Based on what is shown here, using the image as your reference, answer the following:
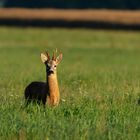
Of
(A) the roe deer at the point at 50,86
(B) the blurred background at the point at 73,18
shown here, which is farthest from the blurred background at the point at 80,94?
(B) the blurred background at the point at 73,18

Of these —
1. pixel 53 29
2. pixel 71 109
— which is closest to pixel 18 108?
pixel 71 109

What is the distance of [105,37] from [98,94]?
31.4 metres

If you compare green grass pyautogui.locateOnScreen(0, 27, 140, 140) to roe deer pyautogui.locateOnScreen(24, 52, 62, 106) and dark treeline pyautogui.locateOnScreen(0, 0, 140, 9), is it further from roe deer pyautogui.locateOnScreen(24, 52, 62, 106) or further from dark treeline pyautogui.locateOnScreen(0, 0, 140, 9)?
dark treeline pyautogui.locateOnScreen(0, 0, 140, 9)

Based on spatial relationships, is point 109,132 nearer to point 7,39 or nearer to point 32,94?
point 32,94

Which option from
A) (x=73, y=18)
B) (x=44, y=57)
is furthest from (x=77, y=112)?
(x=73, y=18)

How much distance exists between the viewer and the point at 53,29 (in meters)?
50.6

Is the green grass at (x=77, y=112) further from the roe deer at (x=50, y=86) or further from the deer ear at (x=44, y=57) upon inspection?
the deer ear at (x=44, y=57)

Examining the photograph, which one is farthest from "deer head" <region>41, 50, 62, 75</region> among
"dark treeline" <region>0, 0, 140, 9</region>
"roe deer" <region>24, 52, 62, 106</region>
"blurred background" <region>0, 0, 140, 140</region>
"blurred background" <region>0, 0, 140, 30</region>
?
"dark treeline" <region>0, 0, 140, 9</region>

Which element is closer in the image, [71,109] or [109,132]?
[109,132]

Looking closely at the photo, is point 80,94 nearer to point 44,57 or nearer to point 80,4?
point 44,57

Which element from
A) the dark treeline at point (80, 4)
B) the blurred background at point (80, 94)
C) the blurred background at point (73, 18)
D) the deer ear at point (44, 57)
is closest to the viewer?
the blurred background at point (80, 94)

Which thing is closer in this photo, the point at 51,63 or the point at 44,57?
the point at 51,63

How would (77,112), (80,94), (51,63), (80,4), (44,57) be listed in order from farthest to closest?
(80,4), (80,94), (44,57), (51,63), (77,112)

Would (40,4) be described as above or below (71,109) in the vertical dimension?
above
